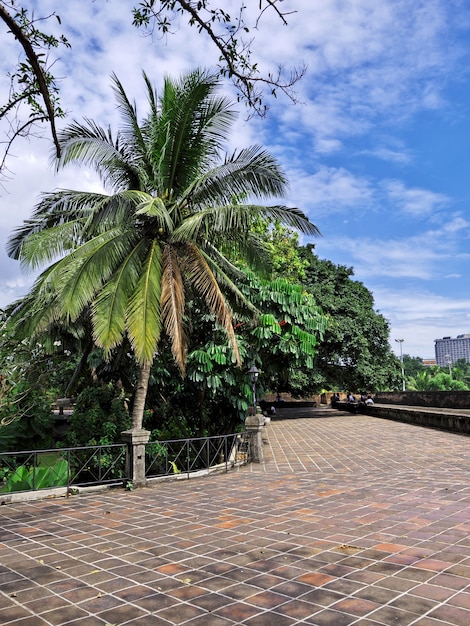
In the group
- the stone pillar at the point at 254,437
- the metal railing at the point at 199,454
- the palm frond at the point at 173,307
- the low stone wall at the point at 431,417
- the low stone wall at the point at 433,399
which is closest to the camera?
the palm frond at the point at 173,307

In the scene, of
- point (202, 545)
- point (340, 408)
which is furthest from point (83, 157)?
point (340, 408)

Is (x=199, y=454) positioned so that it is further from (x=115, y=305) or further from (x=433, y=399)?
(x=433, y=399)

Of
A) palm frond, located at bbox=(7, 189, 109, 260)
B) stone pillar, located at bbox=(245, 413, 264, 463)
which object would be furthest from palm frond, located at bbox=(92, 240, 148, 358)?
stone pillar, located at bbox=(245, 413, 264, 463)

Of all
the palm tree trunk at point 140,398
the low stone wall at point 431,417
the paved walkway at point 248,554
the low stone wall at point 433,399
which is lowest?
→ the paved walkway at point 248,554

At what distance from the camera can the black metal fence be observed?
9464mm

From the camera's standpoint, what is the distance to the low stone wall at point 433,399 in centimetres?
2372

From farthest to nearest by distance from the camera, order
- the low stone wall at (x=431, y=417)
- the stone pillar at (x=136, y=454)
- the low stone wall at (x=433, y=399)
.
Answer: the low stone wall at (x=433, y=399) → the low stone wall at (x=431, y=417) → the stone pillar at (x=136, y=454)

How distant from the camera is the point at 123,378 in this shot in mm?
16031

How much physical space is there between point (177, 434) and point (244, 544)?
11463 mm

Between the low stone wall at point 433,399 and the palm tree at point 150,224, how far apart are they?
1635cm

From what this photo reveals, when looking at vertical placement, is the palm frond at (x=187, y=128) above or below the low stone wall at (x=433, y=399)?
above

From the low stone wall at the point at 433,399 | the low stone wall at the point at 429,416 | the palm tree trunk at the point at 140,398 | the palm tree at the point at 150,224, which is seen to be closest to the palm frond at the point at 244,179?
the palm tree at the point at 150,224

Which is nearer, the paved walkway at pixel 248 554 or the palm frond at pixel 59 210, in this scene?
the paved walkway at pixel 248 554

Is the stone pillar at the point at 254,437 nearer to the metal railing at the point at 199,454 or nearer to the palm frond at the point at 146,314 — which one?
the metal railing at the point at 199,454
